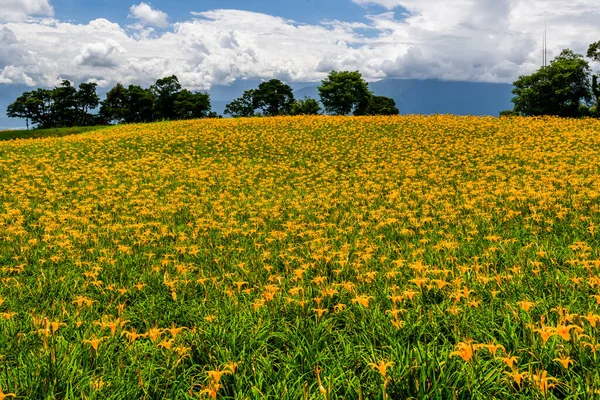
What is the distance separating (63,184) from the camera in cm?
1199

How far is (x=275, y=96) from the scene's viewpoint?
7694cm

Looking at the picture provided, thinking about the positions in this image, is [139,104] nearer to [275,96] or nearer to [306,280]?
[275,96]

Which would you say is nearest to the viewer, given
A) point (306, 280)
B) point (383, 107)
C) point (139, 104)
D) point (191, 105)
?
point (306, 280)

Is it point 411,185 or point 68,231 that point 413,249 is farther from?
point 68,231

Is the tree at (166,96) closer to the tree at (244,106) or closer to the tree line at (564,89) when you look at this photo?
the tree at (244,106)

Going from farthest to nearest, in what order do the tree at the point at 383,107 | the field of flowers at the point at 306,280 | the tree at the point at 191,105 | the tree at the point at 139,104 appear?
1. the tree at the point at 383,107
2. the tree at the point at 139,104
3. the tree at the point at 191,105
4. the field of flowers at the point at 306,280

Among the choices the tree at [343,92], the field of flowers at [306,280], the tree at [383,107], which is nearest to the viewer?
the field of flowers at [306,280]

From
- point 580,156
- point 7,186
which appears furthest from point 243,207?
point 580,156

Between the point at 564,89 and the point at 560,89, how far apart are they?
25.6 inches

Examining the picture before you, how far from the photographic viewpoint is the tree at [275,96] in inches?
3041

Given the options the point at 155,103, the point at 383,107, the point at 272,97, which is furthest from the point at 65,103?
the point at 383,107

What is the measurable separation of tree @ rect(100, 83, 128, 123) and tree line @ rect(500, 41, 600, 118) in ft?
220

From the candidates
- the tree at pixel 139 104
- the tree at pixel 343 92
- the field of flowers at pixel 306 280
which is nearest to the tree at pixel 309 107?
the tree at pixel 343 92

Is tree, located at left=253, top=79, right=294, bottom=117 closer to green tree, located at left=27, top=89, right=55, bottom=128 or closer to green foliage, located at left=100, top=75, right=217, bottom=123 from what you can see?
green foliage, located at left=100, top=75, right=217, bottom=123
